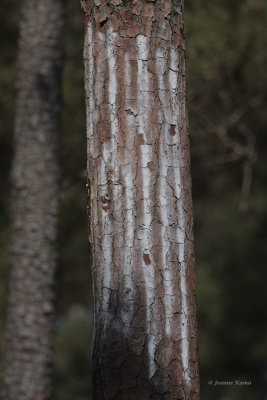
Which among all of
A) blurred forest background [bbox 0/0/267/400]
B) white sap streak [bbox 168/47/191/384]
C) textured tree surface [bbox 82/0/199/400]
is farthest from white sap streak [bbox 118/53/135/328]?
blurred forest background [bbox 0/0/267/400]

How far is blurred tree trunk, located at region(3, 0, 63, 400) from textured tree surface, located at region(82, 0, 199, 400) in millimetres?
2745

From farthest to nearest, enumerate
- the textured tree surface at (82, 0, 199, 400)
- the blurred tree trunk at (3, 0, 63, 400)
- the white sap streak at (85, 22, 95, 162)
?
the blurred tree trunk at (3, 0, 63, 400) < the white sap streak at (85, 22, 95, 162) < the textured tree surface at (82, 0, 199, 400)

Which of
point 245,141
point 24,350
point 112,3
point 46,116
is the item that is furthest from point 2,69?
point 112,3

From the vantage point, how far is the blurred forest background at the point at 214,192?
25.8ft

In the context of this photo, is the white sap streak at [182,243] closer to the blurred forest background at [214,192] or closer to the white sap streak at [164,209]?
the white sap streak at [164,209]

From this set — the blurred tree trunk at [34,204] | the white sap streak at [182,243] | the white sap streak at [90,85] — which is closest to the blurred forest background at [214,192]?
the blurred tree trunk at [34,204]

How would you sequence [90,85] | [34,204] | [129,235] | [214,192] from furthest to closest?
[214,192], [34,204], [90,85], [129,235]

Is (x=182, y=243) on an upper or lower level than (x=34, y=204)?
lower

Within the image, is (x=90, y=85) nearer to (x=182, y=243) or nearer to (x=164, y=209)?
(x=164, y=209)

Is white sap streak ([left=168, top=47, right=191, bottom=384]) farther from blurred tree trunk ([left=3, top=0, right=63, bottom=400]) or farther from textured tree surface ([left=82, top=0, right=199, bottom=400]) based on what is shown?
blurred tree trunk ([left=3, top=0, right=63, bottom=400])

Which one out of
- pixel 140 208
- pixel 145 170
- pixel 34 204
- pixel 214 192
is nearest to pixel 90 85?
pixel 145 170

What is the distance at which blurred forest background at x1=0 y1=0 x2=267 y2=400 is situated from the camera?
25.8 feet

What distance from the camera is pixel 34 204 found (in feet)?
17.6

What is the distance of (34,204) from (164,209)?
297cm
